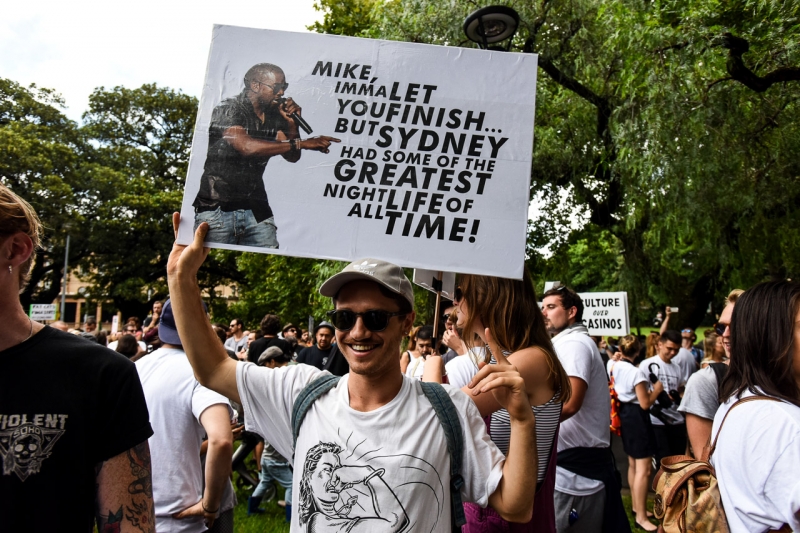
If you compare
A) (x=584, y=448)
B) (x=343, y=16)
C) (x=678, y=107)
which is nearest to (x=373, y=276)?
(x=584, y=448)

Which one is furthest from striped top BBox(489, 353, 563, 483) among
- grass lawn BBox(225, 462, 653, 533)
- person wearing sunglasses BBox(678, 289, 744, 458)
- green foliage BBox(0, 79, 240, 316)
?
green foliage BBox(0, 79, 240, 316)

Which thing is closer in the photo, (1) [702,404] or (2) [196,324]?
(2) [196,324]

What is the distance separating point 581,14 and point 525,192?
9.61 meters

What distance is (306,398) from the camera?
7.07ft

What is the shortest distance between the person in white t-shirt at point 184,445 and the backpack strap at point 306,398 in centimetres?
114

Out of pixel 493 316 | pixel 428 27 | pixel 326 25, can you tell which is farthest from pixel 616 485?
pixel 326 25

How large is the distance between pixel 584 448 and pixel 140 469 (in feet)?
8.41

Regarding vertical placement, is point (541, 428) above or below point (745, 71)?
below

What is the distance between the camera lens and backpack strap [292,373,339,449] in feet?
7.00

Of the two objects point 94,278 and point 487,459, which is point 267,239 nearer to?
point 487,459

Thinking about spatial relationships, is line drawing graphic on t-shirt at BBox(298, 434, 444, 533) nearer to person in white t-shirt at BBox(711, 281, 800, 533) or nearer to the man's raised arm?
the man's raised arm

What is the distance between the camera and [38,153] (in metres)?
32.2

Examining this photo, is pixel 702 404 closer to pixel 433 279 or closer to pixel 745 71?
pixel 433 279

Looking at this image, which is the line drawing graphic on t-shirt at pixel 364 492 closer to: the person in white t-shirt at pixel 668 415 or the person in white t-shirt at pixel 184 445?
the person in white t-shirt at pixel 184 445
